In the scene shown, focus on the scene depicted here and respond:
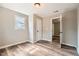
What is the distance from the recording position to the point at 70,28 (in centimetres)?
330

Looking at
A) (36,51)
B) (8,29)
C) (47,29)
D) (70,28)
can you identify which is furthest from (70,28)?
(8,29)

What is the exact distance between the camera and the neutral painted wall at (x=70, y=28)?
3.11m

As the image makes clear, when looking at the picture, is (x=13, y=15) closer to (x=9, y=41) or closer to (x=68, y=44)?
(x=9, y=41)

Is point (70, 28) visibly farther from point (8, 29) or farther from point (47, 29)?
point (8, 29)

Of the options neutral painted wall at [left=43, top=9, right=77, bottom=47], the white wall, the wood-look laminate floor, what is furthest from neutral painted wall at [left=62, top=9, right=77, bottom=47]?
the white wall

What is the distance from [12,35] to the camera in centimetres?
319

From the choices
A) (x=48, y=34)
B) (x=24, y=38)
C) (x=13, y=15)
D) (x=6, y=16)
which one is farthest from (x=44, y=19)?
(x=6, y=16)

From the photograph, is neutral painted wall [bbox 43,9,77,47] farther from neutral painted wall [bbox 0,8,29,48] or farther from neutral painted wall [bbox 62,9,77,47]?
neutral painted wall [bbox 0,8,29,48]

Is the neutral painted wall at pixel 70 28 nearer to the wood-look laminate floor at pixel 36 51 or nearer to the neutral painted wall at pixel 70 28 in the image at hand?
the neutral painted wall at pixel 70 28

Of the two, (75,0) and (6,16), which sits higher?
(6,16)

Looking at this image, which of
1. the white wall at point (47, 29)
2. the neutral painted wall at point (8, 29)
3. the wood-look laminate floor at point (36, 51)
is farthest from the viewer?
the white wall at point (47, 29)

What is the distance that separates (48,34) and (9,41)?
8.33 feet

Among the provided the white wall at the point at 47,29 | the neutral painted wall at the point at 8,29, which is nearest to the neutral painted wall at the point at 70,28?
the white wall at the point at 47,29

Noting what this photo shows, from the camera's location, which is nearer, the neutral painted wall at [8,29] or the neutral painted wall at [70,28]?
the neutral painted wall at [8,29]
